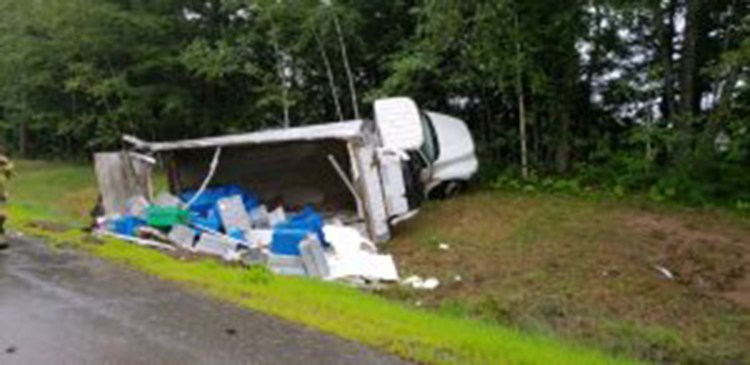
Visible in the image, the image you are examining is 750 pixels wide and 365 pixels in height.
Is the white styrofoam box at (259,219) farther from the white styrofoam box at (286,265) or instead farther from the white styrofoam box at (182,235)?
the white styrofoam box at (286,265)

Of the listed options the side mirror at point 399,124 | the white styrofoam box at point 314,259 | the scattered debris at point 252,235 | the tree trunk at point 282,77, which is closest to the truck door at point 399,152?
the side mirror at point 399,124

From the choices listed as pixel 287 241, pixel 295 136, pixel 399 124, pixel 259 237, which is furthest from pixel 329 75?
pixel 287 241

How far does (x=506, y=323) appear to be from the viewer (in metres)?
8.66

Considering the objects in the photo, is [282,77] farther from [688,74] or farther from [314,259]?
[314,259]

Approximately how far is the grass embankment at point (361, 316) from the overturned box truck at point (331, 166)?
302 centimetres

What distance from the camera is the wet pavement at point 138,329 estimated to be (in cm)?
580

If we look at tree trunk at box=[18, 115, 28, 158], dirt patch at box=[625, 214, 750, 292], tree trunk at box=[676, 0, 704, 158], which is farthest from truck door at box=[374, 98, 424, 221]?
tree trunk at box=[18, 115, 28, 158]

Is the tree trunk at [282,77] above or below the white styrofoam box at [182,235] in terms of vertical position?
above

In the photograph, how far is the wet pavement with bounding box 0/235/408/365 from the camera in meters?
5.80

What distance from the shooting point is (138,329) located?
6.53m

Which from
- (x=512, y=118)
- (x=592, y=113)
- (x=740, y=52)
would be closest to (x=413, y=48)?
(x=512, y=118)

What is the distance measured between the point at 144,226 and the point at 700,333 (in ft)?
27.4

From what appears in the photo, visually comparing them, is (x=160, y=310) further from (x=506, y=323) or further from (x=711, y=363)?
(x=711, y=363)

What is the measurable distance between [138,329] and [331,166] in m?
9.16
